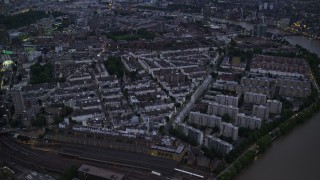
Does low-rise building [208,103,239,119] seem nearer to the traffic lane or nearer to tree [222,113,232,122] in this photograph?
tree [222,113,232,122]

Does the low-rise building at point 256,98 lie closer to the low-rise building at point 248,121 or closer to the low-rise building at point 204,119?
the low-rise building at point 248,121

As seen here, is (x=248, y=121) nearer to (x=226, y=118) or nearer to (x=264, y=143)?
(x=226, y=118)

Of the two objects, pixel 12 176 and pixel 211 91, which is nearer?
pixel 12 176

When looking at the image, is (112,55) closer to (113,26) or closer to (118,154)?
(113,26)

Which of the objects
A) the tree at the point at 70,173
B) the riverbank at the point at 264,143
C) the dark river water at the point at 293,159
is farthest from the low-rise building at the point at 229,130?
the tree at the point at 70,173

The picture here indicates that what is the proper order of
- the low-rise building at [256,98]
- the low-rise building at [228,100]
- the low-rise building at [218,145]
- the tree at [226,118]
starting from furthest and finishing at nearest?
1. the low-rise building at [256,98]
2. the low-rise building at [228,100]
3. the tree at [226,118]
4. the low-rise building at [218,145]

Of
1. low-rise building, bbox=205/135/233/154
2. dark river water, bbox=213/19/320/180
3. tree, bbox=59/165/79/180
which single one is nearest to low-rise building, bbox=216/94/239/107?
dark river water, bbox=213/19/320/180

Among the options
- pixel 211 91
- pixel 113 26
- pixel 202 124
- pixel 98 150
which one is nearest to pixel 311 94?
pixel 211 91

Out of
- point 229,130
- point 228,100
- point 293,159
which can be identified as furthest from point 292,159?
point 228,100
